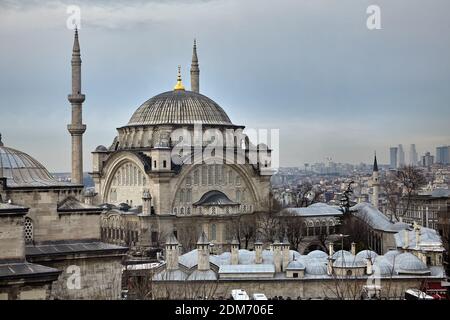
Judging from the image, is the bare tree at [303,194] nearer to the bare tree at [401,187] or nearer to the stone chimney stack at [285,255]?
the bare tree at [401,187]

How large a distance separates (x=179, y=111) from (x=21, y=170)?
72.1 feet

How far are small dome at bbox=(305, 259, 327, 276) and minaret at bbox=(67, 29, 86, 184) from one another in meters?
9.71

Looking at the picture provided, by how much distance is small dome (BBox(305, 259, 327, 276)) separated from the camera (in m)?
18.5

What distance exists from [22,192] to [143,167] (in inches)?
770

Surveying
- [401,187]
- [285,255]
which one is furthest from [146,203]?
[401,187]

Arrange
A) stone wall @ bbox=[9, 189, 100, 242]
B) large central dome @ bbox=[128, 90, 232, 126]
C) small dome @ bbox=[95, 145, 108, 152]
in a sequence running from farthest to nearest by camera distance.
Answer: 1. small dome @ bbox=[95, 145, 108, 152]
2. large central dome @ bbox=[128, 90, 232, 126]
3. stone wall @ bbox=[9, 189, 100, 242]

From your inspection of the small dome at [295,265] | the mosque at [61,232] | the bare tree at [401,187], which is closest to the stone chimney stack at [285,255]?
the small dome at [295,265]

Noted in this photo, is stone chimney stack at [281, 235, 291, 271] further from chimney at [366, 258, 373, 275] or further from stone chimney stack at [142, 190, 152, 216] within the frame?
stone chimney stack at [142, 190, 152, 216]

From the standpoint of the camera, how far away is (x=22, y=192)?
40.4 ft

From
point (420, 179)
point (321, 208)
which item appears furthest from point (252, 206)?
point (420, 179)

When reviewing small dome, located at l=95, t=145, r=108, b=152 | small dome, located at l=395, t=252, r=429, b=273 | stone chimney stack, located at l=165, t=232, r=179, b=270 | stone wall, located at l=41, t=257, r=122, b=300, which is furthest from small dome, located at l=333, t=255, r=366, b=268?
small dome, located at l=95, t=145, r=108, b=152

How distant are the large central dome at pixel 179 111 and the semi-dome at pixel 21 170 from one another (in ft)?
69.5

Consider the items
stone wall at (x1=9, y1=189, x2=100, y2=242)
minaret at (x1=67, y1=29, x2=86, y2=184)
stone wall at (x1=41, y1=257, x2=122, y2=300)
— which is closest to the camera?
stone wall at (x1=41, y1=257, x2=122, y2=300)

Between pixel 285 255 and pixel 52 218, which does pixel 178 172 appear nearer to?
pixel 285 255
